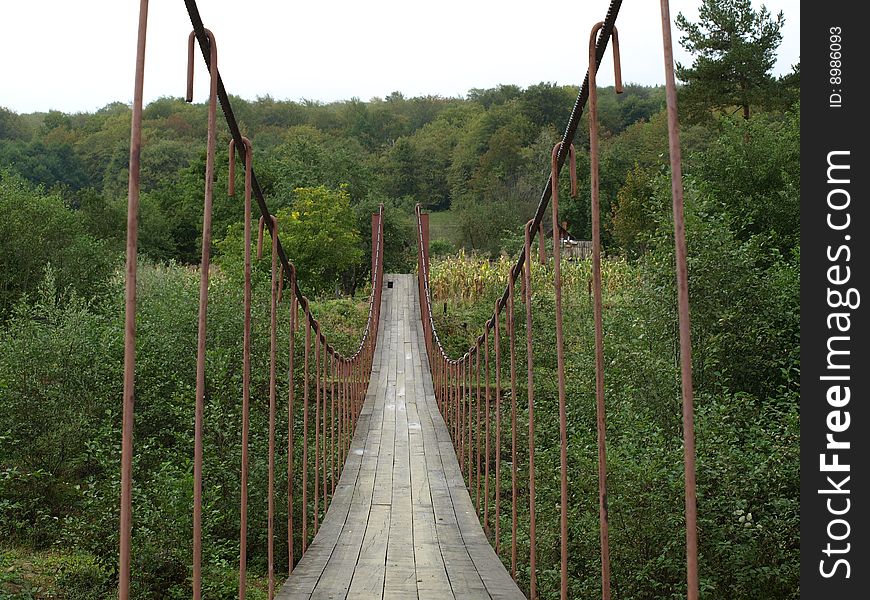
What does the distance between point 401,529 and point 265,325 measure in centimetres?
549

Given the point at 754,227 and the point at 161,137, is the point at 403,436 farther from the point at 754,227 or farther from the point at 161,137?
the point at 161,137

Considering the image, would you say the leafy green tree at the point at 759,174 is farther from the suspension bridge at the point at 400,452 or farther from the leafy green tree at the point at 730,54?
the suspension bridge at the point at 400,452

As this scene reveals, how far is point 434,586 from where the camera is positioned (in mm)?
2809

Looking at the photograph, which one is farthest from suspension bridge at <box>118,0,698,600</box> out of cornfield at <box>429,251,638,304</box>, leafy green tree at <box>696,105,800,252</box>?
leafy green tree at <box>696,105,800,252</box>

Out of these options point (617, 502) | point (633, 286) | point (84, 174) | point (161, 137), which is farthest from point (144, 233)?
point (617, 502)

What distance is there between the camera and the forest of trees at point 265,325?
575 centimetres

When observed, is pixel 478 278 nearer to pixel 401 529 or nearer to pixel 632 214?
pixel 632 214

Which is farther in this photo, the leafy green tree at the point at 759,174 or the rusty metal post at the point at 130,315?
the leafy green tree at the point at 759,174

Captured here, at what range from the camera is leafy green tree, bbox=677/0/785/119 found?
55.8ft

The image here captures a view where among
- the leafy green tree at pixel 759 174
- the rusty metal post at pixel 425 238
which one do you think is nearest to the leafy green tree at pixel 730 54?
the leafy green tree at pixel 759 174

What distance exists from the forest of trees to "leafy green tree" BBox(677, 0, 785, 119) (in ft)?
0.22

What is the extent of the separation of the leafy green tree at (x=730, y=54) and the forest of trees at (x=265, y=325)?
0.22 ft

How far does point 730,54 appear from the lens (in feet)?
55.9

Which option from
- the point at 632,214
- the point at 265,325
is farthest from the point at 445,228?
the point at 265,325
